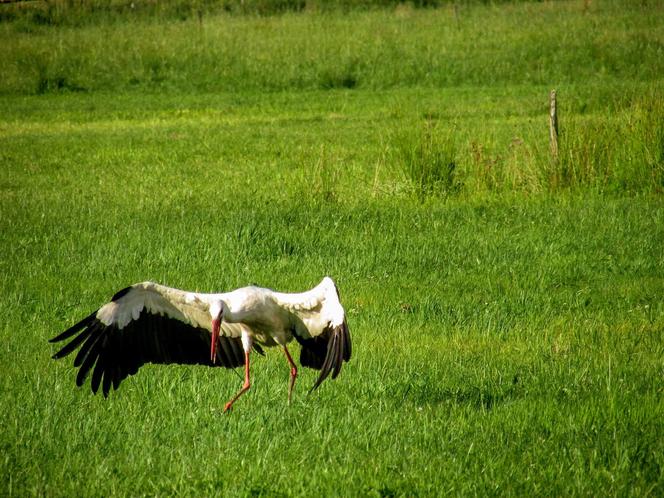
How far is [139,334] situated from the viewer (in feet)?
21.5

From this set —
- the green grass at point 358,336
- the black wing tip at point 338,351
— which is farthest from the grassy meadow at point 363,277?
the black wing tip at point 338,351

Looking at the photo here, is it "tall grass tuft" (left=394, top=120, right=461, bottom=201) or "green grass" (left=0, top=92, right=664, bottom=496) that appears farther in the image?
"tall grass tuft" (left=394, top=120, right=461, bottom=201)

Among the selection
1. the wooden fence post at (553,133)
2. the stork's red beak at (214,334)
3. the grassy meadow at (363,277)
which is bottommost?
the grassy meadow at (363,277)

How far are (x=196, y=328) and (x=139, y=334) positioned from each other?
0.41 m

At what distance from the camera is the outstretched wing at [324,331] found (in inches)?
231

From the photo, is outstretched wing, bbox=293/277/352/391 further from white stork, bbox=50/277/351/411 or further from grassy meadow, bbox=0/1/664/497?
grassy meadow, bbox=0/1/664/497

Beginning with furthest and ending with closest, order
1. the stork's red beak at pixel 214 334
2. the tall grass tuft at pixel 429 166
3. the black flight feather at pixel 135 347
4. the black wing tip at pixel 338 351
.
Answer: the tall grass tuft at pixel 429 166 < the black flight feather at pixel 135 347 < the stork's red beak at pixel 214 334 < the black wing tip at pixel 338 351

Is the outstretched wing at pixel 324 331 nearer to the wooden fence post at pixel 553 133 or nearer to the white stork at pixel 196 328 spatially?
the white stork at pixel 196 328

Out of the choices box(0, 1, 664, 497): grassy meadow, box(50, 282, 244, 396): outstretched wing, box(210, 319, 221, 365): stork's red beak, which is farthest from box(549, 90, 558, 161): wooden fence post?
box(210, 319, 221, 365): stork's red beak

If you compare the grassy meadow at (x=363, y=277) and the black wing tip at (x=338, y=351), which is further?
the black wing tip at (x=338, y=351)

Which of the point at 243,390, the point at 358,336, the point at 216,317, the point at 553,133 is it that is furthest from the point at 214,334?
the point at 553,133

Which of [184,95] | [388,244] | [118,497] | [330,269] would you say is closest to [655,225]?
[388,244]

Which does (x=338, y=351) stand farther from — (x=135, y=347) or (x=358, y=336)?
(x=358, y=336)

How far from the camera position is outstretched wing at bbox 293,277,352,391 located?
5.88m
